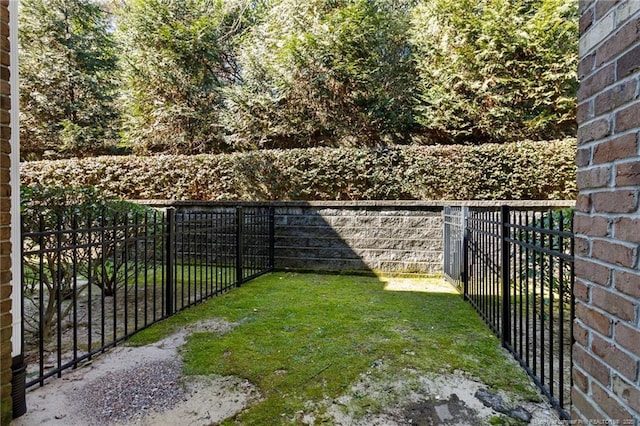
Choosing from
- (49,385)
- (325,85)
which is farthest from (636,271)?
(325,85)

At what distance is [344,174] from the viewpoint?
20.8 feet

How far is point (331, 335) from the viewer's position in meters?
3.25

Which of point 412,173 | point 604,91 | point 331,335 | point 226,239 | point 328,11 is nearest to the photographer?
point 604,91

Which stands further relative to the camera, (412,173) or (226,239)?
(412,173)

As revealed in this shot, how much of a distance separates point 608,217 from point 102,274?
4.30 meters

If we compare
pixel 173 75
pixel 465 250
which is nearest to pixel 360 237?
pixel 465 250

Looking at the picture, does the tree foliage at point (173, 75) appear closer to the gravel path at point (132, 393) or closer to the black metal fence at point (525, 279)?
the black metal fence at point (525, 279)

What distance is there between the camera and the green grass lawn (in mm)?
2363

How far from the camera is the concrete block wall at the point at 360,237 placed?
5.66m

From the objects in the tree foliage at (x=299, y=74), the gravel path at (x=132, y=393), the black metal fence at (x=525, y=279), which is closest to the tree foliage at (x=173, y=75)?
the tree foliage at (x=299, y=74)

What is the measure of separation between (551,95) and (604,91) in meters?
7.17

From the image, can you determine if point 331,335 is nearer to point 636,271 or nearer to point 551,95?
point 636,271

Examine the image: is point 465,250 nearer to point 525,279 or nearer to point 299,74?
point 525,279

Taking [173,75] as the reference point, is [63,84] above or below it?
above
